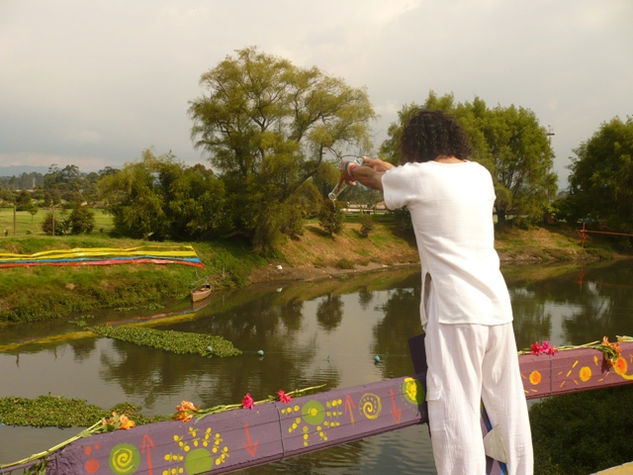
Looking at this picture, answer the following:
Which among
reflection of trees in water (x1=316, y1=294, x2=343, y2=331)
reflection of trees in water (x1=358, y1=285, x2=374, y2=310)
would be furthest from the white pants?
reflection of trees in water (x1=358, y1=285, x2=374, y2=310)

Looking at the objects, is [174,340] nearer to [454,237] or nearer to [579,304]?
[454,237]

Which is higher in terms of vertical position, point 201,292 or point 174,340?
point 201,292

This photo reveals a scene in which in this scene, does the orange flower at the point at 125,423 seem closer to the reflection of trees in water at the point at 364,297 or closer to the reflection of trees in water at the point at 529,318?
the reflection of trees in water at the point at 529,318

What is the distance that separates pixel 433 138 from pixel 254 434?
1452 millimetres

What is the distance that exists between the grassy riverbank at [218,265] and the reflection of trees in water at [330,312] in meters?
→ 4.30

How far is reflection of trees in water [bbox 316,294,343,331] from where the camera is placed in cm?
1769

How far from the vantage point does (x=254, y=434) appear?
2441mm

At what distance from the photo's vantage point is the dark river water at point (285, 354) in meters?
8.35

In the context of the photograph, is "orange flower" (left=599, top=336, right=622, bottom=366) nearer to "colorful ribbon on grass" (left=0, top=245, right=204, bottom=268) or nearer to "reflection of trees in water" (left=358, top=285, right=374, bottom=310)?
"reflection of trees in water" (left=358, top=285, right=374, bottom=310)

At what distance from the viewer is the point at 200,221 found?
25.3m

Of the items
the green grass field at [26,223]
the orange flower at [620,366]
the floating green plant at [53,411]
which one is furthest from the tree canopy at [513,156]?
the orange flower at [620,366]

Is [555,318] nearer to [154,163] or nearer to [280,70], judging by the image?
[280,70]

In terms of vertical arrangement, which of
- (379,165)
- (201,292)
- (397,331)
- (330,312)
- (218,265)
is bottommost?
(397,331)

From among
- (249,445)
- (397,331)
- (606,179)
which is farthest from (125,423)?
(606,179)
